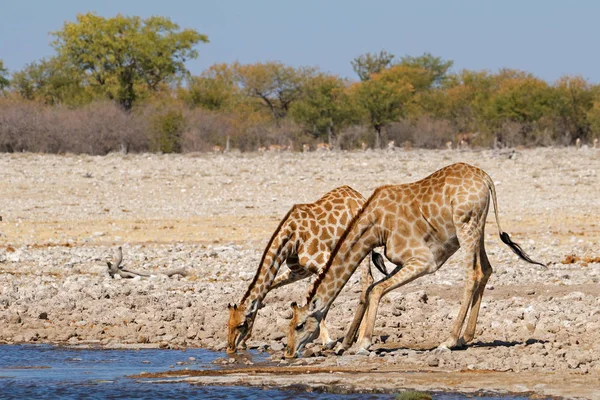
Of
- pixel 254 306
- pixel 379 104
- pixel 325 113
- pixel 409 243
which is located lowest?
pixel 254 306

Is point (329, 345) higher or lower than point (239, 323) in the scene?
lower

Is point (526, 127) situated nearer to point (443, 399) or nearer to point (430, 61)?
point (430, 61)

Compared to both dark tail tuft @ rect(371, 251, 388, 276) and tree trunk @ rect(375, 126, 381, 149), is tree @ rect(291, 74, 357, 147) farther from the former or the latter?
dark tail tuft @ rect(371, 251, 388, 276)

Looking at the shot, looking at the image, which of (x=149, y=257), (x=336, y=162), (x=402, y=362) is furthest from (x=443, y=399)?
(x=336, y=162)

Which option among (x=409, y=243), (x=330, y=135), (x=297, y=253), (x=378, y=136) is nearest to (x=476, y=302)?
(x=409, y=243)

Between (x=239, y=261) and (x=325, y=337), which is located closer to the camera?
(x=325, y=337)

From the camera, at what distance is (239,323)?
10.5m

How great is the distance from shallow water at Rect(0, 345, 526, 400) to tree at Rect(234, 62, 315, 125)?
64255mm

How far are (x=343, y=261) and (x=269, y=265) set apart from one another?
0.82m

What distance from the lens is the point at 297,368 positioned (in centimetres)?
966

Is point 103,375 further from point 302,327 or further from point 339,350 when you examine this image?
point 339,350

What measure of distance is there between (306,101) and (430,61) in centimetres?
3566

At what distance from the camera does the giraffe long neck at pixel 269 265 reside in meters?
10.5

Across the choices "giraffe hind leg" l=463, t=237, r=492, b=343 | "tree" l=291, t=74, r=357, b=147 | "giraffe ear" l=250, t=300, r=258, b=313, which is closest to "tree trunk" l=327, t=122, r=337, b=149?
"tree" l=291, t=74, r=357, b=147
